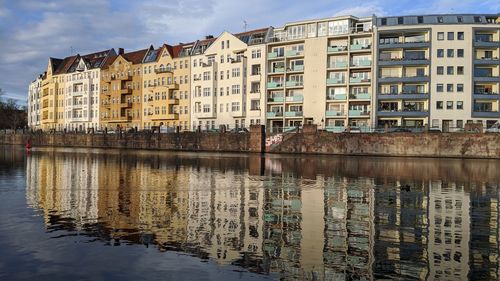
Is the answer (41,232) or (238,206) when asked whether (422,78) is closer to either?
(238,206)

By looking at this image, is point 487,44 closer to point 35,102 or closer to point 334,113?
point 334,113

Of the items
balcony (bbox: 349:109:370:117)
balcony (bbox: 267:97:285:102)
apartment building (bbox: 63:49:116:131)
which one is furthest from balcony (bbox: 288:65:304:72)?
apartment building (bbox: 63:49:116:131)

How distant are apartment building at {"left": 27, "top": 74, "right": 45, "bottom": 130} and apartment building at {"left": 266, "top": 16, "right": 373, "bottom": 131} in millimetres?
107668

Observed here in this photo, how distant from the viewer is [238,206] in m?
22.0

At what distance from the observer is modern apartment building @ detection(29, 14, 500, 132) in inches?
3558

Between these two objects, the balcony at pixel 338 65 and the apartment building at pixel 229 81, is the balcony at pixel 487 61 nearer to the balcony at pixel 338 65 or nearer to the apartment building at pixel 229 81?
the balcony at pixel 338 65

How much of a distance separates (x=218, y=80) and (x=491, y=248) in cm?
10023

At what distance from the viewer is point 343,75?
96375 mm

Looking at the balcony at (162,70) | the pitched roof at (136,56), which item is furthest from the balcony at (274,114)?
the pitched roof at (136,56)

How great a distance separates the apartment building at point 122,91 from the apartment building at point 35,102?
47358 mm

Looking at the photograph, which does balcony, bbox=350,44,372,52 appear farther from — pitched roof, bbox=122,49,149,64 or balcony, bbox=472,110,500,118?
pitched roof, bbox=122,49,149,64

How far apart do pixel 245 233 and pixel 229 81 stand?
95064 millimetres

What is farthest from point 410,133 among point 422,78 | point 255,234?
point 255,234

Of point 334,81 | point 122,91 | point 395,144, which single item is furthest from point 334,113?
point 122,91
